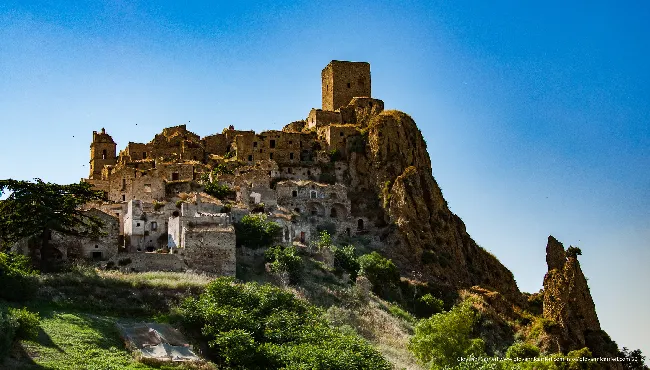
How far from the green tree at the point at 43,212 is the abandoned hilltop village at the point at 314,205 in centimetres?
108

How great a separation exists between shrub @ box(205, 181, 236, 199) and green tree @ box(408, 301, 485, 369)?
25300mm

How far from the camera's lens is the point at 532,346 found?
6450 cm

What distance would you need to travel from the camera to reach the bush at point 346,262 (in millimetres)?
68625

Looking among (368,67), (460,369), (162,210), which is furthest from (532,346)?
(368,67)

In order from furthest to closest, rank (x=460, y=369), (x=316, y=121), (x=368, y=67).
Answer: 1. (x=368, y=67)
2. (x=316, y=121)
3. (x=460, y=369)

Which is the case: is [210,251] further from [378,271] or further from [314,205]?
[314,205]

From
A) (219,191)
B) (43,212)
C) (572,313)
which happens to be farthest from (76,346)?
(572,313)

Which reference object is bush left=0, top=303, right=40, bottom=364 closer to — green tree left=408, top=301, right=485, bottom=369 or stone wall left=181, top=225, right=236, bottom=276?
stone wall left=181, top=225, right=236, bottom=276

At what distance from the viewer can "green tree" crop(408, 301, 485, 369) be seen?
2037 inches

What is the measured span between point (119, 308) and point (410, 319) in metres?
23.7

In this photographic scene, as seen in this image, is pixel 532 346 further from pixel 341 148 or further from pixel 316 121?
pixel 316 121

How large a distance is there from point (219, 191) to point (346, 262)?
12283 mm

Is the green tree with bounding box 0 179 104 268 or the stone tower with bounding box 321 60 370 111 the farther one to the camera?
the stone tower with bounding box 321 60 370 111

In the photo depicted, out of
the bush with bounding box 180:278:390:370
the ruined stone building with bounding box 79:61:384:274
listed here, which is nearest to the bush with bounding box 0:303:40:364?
the bush with bounding box 180:278:390:370
